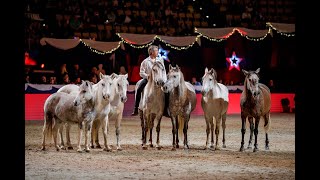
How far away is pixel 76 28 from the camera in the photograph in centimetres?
2933

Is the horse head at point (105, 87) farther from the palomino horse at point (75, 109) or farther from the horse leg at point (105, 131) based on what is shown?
the horse leg at point (105, 131)

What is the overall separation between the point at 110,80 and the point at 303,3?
29.1 feet

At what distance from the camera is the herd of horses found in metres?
14.2

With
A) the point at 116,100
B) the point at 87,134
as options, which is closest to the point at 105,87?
the point at 116,100

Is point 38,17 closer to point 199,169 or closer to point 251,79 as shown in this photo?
point 251,79

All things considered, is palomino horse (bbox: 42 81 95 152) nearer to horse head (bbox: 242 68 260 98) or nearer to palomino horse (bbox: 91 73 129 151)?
palomino horse (bbox: 91 73 129 151)

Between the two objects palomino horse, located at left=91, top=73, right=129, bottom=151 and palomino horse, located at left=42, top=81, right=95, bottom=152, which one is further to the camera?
palomino horse, located at left=91, top=73, right=129, bottom=151

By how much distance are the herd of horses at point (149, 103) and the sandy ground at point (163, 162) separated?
0.53m

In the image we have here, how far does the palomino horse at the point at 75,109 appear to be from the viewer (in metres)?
14.1

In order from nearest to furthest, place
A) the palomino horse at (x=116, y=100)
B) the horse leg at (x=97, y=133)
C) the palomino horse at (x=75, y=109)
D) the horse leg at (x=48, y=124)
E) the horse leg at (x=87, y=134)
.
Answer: the horse leg at (x=87, y=134) < the palomino horse at (x=75, y=109) < the horse leg at (x=48, y=124) < the palomino horse at (x=116, y=100) < the horse leg at (x=97, y=133)

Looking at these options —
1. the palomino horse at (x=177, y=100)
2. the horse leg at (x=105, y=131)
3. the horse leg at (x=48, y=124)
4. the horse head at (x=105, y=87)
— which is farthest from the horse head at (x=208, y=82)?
the horse leg at (x=48, y=124)

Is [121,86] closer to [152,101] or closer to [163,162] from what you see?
[152,101]

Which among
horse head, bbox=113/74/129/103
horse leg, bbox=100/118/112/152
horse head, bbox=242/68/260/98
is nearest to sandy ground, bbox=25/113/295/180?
horse leg, bbox=100/118/112/152

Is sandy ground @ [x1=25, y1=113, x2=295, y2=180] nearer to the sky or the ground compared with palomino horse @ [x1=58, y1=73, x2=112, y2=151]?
nearer to the ground
